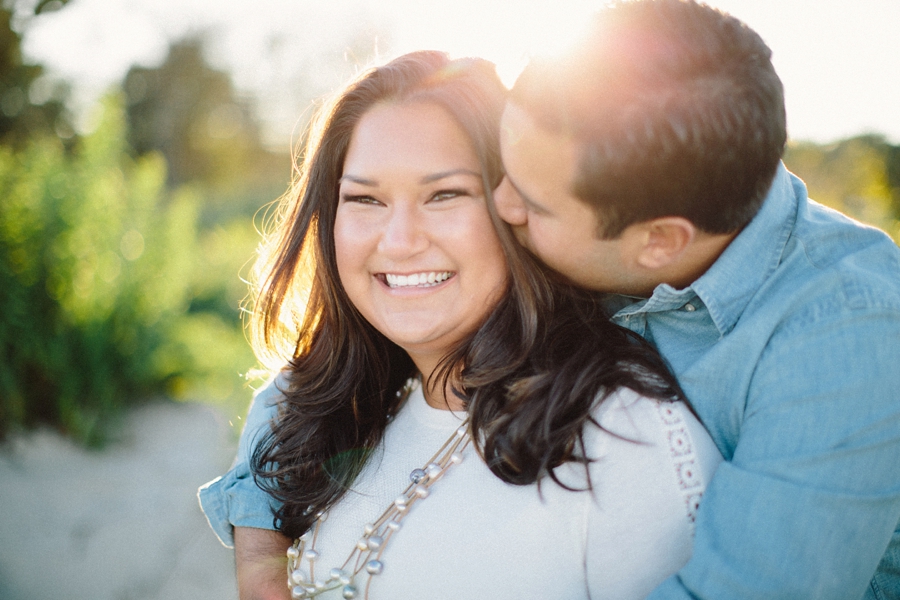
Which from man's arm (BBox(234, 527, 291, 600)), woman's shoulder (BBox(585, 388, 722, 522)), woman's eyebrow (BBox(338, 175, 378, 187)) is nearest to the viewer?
woman's shoulder (BBox(585, 388, 722, 522))

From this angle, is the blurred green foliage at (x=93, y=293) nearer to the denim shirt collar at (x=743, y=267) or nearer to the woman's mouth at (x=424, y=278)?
the woman's mouth at (x=424, y=278)

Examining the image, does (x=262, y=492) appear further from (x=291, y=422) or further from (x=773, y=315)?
(x=773, y=315)

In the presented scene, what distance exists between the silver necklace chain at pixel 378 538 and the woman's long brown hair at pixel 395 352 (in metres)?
0.11

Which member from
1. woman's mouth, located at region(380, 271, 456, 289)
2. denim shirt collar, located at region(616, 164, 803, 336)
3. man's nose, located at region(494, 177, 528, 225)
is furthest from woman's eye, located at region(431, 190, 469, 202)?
denim shirt collar, located at region(616, 164, 803, 336)

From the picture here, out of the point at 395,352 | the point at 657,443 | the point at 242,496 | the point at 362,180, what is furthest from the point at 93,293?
the point at 657,443

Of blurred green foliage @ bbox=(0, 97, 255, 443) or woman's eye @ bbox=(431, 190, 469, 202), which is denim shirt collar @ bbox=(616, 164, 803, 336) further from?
blurred green foliage @ bbox=(0, 97, 255, 443)

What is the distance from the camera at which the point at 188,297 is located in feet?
20.3

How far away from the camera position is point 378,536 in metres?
1.74

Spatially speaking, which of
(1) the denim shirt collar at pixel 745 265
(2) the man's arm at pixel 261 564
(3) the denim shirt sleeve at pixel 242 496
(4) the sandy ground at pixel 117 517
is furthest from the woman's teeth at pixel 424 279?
(4) the sandy ground at pixel 117 517

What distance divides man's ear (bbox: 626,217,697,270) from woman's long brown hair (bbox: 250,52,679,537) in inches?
9.1

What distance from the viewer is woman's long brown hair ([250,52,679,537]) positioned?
5.25 feet

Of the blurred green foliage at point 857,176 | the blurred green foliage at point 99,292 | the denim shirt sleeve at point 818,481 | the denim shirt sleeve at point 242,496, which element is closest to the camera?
the denim shirt sleeve at point 818,481

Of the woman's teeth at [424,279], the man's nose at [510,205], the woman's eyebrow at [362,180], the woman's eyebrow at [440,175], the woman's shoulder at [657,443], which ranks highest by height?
the woman's eyebrow at [440,175]

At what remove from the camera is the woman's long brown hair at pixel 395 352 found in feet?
5.25
